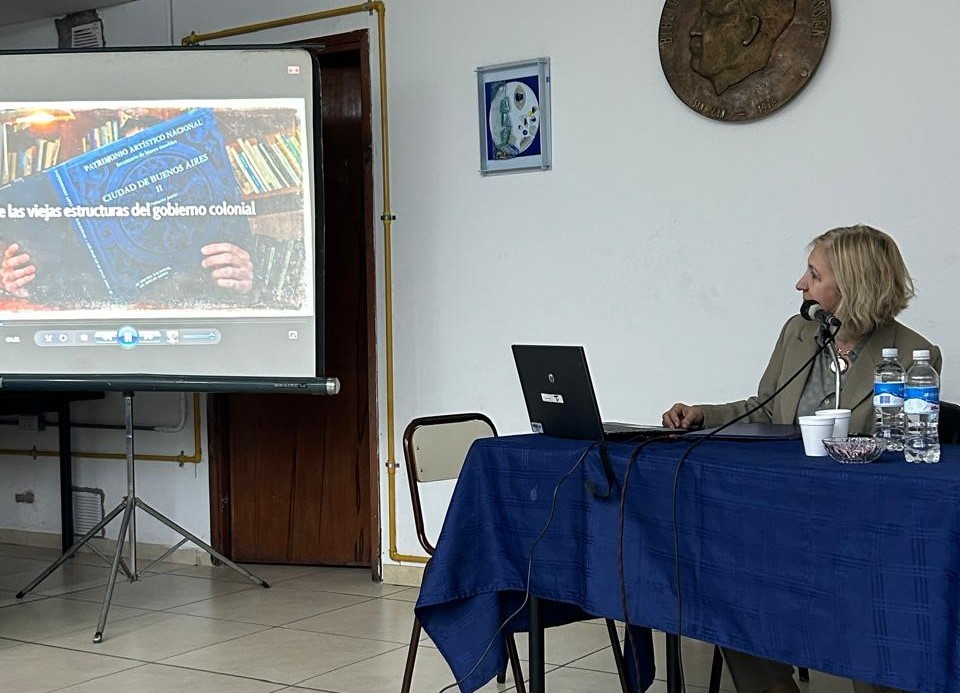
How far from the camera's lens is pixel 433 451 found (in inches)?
126

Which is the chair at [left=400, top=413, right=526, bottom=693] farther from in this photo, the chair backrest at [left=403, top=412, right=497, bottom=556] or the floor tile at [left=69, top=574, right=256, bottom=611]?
the floor tile at [left=69, top=574, right=256, bottom=611]

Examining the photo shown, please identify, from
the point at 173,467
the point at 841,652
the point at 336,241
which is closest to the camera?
the point at 841,652

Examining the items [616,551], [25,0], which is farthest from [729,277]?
[25,0]

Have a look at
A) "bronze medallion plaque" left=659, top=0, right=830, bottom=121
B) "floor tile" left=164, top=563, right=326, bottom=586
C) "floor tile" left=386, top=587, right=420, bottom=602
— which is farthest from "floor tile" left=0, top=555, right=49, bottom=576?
"bronze medallion plaque" left=659, top=0, right=830, bottom=121

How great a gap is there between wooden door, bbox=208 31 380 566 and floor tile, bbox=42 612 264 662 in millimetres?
879

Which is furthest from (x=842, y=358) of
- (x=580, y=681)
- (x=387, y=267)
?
(x=387, y=267)

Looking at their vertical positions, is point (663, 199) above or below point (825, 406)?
above

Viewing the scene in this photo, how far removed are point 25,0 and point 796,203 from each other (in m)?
3.59

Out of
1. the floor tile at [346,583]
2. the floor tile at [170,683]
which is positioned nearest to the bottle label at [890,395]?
the floor tile at [170,683]

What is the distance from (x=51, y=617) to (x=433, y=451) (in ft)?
6.33

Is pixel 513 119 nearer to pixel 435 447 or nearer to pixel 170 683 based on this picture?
pixel 435 447

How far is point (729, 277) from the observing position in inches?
154

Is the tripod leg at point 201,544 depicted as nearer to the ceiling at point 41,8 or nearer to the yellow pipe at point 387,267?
the yellow pipe at point 387,267

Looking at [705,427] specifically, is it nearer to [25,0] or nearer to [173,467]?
[173,467]
